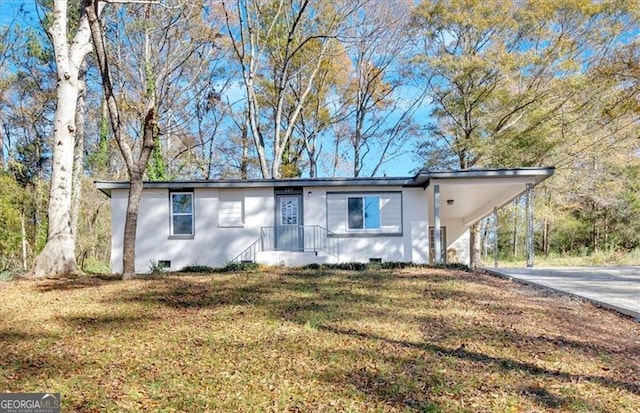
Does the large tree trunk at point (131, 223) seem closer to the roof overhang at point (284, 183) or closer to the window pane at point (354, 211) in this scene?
the roof overhang at point (284, 183)

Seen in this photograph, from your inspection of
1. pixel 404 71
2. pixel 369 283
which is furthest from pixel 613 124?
pixel 369 283

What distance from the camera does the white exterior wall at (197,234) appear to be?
1142 cm

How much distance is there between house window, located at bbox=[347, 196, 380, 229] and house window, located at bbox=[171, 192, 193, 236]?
15.0 ft

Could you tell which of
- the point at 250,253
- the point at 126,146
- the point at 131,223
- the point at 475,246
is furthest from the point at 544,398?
the point at 475,246

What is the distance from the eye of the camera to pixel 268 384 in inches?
121

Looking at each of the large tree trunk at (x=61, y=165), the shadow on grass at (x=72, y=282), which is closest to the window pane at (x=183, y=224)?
the large tree trunk at (x=61, y=165)

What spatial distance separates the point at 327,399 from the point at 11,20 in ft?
58.9

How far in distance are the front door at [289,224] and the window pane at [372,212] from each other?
1909mm

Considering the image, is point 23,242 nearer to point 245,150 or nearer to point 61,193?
point 61,193

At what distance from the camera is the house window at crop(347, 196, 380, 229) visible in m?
11.8

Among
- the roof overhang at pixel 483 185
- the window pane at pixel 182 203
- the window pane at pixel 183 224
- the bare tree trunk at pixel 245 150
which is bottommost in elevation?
the window pane at pixel 183 224

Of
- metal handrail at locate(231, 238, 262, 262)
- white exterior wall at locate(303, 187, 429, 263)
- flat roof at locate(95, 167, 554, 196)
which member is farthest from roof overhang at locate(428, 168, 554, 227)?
metal handrail at locate(231, 238, 262, 262)

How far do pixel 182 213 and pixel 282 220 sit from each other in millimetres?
2866

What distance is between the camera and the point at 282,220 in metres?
11.8
